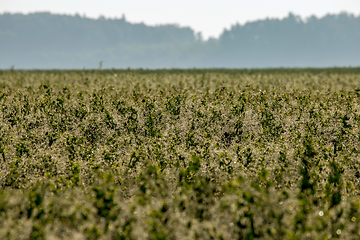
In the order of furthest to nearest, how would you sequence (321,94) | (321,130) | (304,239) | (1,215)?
1. (321,94)
2. (321,130)
3. (1,215)
4. (304,239)

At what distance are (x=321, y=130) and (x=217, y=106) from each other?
4184 mm

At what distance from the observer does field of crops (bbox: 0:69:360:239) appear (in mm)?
5270

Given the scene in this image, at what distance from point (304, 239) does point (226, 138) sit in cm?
630

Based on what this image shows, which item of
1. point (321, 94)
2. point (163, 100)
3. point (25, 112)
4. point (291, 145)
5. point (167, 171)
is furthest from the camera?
point (321, 94)

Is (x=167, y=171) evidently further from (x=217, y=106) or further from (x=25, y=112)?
(x=25, y=112)

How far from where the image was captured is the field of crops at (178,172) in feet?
17.3

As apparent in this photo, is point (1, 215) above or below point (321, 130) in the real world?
below

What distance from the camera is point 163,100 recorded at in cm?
1461

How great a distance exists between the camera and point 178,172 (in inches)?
300

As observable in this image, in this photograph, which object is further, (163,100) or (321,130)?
(163,100)

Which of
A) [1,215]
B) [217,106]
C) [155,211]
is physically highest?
[217,106]

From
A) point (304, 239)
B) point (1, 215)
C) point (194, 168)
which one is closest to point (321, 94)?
point (194, 168)

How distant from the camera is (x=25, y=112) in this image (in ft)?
41.7

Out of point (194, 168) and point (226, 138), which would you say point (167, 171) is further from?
point (226, 138)
